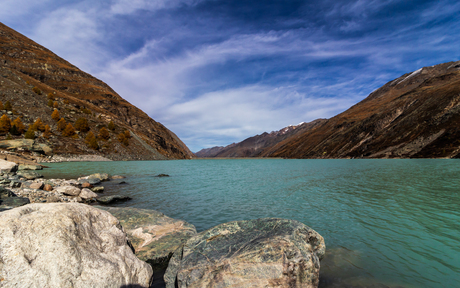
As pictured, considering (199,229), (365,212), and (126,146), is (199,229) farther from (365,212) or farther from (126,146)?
(126,146)

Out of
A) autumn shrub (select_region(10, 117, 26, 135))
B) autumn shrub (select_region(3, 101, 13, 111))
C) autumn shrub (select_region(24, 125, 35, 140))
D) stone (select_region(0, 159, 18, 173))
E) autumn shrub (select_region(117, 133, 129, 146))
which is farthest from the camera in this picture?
autumn shrub (select_region(117, 133, 129, 146))

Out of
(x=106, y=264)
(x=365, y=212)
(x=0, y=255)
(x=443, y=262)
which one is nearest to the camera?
(x=0, y=255)

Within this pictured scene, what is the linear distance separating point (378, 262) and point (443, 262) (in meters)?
2.51

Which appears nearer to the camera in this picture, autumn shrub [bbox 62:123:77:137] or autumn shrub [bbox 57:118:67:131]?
autumn shrub [bbox 62:123:77:137]

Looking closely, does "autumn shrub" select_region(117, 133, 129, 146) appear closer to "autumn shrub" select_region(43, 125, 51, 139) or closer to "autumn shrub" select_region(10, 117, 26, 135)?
"autumn shrub" select_region(43, 125, 51, 139)

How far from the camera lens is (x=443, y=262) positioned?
8.12m

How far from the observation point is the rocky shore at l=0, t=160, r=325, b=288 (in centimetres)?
442

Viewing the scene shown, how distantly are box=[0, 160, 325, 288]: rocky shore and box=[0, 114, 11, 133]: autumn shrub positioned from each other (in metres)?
82.9

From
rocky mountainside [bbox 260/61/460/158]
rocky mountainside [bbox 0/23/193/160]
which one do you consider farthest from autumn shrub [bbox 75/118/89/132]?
rocky mountainside [bbox 260/61/460/158]

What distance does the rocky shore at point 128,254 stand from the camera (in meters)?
4.42

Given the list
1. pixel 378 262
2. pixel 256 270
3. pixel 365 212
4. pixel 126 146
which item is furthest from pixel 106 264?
pixel 126 146

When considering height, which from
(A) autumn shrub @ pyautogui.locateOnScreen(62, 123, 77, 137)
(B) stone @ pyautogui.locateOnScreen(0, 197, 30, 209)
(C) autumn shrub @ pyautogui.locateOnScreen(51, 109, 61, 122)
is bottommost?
(B) stone @ pyautogui.locateOnScreen(0, 197, 30, 209)

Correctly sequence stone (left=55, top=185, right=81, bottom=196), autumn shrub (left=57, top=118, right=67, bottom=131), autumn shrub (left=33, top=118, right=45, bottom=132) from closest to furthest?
stone (left=55, top=185, right=81, bottom=196) → autumn shrub (left=33, top=118, right=45, bottom=132) → autumn shrub (left=57, top=118, right=67, bottom=131)

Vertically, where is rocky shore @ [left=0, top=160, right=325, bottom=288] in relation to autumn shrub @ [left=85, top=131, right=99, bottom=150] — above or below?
below
